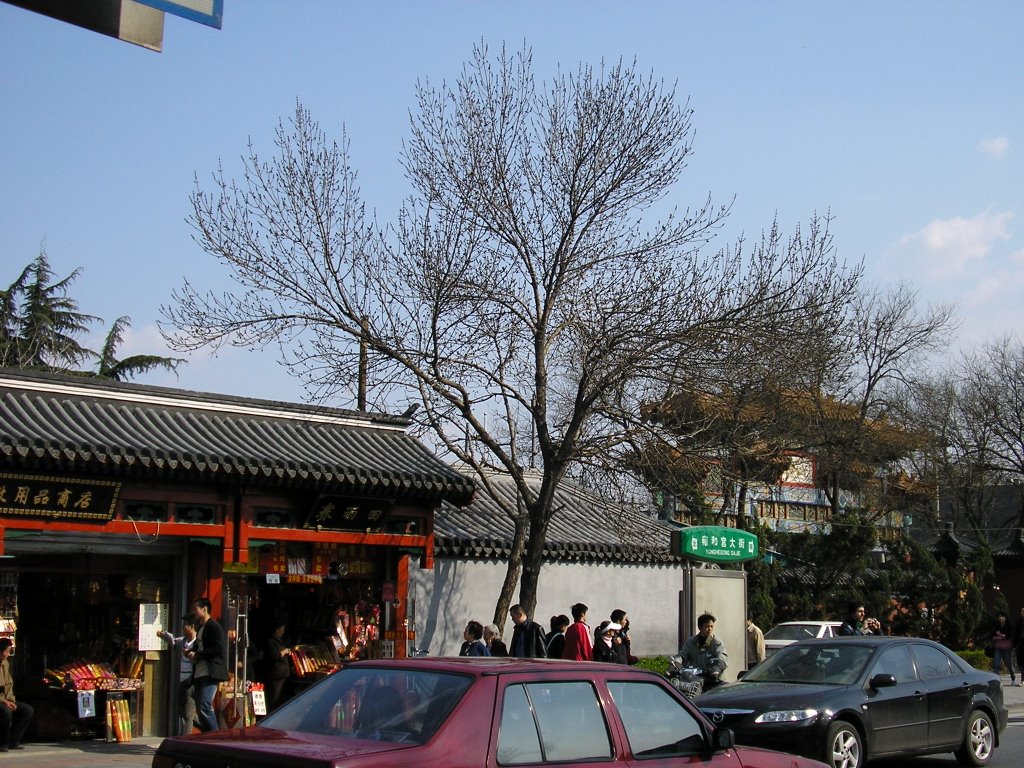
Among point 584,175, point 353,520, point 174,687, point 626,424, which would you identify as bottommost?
point 174,687

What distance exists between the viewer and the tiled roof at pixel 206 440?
45.8 ft

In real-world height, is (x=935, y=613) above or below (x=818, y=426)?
Answer: below

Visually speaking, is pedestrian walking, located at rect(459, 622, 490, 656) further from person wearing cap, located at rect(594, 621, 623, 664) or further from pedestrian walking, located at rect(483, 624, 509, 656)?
person wearing cap, located at rect(594, 621, 623, 664)

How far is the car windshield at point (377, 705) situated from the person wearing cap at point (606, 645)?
7825mm

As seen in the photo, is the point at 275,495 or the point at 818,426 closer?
the point at 275,495

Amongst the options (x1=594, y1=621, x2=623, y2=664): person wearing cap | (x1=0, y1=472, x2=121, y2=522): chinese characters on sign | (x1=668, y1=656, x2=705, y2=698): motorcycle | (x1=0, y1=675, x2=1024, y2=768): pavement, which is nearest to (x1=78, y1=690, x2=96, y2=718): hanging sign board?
(x1=0, y1=675, x2=1024, y2=768): pavement

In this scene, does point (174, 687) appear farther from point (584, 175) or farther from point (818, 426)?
point (818, 426)

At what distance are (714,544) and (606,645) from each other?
4.46 meters

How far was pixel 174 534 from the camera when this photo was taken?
49.0 ft

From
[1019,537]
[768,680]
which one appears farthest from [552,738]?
[1019,537]

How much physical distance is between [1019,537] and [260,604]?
1140 inches

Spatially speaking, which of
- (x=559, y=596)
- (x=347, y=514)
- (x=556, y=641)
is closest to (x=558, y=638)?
(x=556, y=641)

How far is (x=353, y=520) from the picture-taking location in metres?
16.8

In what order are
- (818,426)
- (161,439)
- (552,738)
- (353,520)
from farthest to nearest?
1. (818,426)
2. (353,520)
3. (161,439)
4. (552,738)
